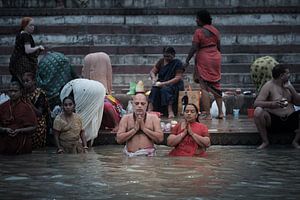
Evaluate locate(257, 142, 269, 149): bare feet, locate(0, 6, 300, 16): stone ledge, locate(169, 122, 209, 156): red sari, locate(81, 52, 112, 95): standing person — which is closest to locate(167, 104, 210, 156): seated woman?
locate(169, 122, 209, 156): red sari

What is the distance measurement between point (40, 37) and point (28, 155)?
7.57 metres

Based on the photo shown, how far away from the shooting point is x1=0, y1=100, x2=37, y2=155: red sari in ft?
39.1

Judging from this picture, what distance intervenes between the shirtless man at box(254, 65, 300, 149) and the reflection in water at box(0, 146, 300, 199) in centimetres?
38

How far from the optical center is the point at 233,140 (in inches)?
508

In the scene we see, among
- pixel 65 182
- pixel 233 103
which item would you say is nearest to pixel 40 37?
pixel 233 103

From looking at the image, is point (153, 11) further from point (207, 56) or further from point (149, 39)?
point (207, 56)

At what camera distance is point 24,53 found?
13.8 metres

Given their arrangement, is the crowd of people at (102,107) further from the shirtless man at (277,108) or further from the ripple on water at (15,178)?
the ripple on water at (15,178)

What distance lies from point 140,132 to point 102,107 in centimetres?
155

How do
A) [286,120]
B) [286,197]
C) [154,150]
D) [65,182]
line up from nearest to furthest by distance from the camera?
[286,197]
[65,182]
[154,150]
[286,120]

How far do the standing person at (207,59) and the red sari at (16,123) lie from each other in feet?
11.6

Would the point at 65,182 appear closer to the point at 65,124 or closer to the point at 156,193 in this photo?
the point at 156,193

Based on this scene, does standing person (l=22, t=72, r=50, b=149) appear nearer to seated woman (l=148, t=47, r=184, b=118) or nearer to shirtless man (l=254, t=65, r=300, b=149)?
seated woman (l=148, t=47, r=184, b=118)

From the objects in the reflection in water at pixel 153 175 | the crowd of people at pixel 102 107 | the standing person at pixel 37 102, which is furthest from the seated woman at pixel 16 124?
the standing person at pixel 37 102
